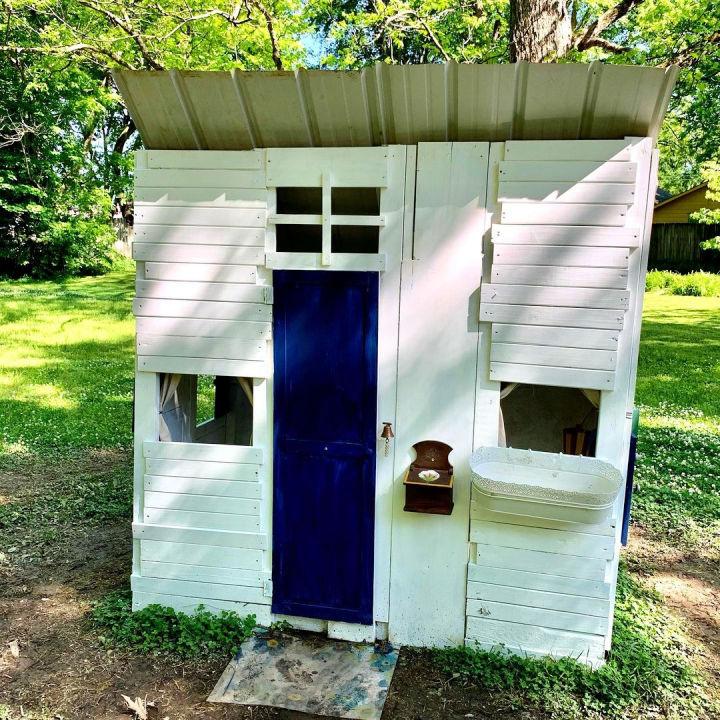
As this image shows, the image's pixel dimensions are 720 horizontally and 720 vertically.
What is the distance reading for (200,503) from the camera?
4.04 metres

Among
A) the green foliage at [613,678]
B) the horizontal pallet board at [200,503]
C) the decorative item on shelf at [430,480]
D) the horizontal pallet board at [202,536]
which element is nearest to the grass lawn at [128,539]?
the green foliage at [613,678]

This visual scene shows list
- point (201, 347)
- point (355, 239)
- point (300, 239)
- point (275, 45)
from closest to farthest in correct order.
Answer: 1. point (201, 347)
2. point (355, 239)
3. point (300, 239)
4. point (275, 45)

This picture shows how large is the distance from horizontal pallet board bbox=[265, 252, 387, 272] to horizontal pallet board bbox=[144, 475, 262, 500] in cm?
138

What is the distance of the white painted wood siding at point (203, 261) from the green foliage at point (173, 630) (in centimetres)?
160

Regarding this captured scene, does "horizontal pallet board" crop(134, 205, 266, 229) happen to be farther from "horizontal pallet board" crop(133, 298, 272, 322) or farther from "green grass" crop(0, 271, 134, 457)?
"green grass" crop(0, 271, 134, 457)

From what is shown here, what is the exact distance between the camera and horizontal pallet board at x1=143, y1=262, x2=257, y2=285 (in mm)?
3791

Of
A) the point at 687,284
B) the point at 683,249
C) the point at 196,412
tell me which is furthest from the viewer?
the point at 683,249

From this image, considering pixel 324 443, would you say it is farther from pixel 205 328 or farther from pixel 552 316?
pixel 552 316

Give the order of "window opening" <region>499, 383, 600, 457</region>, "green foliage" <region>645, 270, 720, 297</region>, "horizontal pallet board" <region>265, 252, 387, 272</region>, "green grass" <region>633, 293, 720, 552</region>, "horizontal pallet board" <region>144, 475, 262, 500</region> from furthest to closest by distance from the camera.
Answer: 1. "green foliage" <region>645, 270, 720, 297</region>
2. "green grass" <region>633, 293, 720, 552</region>
3. "window opening" <region>499, 383, 600, 457</region>
4. "horizontal pallet board" <region>144, 475, 262, 500</region>
5. "horizontal pallet board" <region>265, 252, 387, 272</region>

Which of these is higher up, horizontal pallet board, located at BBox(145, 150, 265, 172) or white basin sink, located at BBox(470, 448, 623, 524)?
horizontal pallet board, located at BBox(145, 150, 265, 172)

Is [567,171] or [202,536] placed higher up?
[567,171]

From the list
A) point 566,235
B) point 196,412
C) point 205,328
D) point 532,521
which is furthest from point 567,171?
point 196,412

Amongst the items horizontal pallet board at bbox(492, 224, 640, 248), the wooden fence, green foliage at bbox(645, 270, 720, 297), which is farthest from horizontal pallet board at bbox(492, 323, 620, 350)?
the wooden fence

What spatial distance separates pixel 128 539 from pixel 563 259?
4.29m
